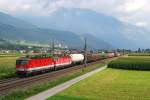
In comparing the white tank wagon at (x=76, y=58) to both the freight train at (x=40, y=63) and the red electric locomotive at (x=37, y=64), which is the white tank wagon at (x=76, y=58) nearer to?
the freight train at (x=40, y=63)

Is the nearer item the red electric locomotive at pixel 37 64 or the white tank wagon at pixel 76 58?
the red electric locomotive at pixel 37 64

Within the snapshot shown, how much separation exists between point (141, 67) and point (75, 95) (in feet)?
169

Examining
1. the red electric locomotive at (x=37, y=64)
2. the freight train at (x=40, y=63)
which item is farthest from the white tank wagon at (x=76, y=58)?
the red electric locomotive at (x=37, y=64)

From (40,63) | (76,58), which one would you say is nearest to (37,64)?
(40,63)

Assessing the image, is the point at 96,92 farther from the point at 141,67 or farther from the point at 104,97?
the point at 141,67

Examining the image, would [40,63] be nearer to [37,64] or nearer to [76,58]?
[37,64]

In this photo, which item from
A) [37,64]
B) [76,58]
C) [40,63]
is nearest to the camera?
[37,64]

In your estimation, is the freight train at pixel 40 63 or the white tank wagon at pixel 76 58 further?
the white tank wagon at pixel 76 58

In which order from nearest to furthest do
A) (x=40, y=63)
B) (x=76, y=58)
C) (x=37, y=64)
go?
(x=37, y=64) → (x=40, y=63) → (x=76, y=58)

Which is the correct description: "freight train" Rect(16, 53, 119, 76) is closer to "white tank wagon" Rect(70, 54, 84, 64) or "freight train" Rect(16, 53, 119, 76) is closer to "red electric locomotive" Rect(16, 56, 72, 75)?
"red electric locomotive" Rect(16, 56, 72, 75)

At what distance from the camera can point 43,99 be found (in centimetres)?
3500

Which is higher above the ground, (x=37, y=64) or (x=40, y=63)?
(x=40, y=63)

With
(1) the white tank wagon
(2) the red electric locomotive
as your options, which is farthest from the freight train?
(1) the white tank wagon

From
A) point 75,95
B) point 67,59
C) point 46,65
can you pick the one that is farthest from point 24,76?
point 67,59
